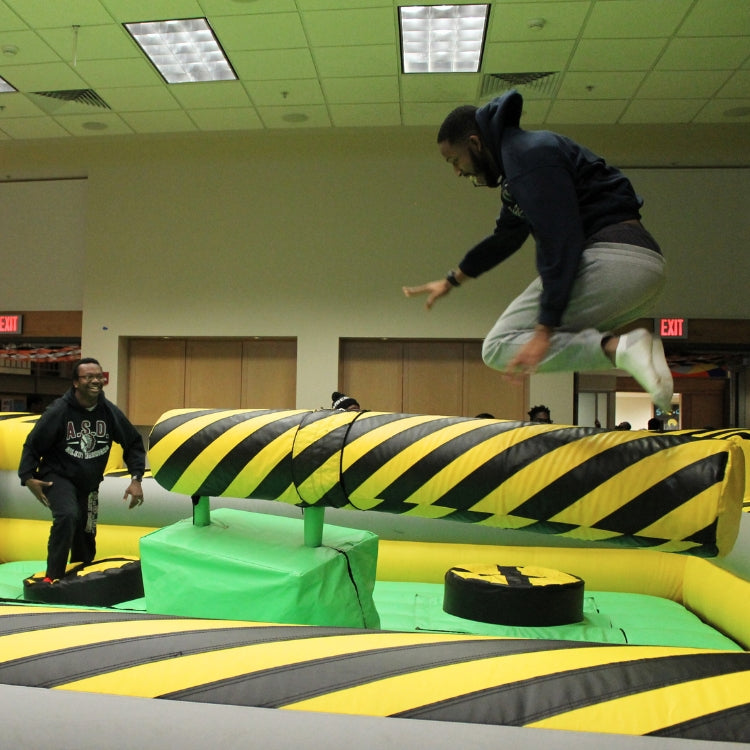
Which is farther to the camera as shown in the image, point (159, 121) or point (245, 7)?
point (159, 121)

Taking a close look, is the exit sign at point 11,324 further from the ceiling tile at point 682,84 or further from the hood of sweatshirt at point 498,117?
the hood of sweatshirt at point 498,117

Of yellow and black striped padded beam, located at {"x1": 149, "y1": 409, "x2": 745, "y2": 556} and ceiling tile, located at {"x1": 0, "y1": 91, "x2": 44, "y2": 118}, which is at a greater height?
ceiling tile, located at {"x1": 0, "y1": 91, "x2": 44, "y2": 118}

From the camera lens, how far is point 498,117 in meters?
1.62

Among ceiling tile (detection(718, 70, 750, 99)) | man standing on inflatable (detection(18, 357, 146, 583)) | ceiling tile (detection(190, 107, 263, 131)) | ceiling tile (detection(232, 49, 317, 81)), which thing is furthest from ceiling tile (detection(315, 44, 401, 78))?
man standing on inflatable (detection(18, 357, 146, 583))

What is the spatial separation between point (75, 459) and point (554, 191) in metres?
3.01

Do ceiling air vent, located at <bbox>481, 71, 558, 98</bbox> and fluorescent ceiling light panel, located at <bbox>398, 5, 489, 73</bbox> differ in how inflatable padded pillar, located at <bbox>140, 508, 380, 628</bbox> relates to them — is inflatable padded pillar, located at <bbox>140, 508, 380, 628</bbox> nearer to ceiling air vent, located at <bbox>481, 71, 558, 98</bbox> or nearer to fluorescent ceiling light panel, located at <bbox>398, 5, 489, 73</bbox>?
fluorescent ceiling light panel, located at <bbox>398, 5, 489, 73</bbox>

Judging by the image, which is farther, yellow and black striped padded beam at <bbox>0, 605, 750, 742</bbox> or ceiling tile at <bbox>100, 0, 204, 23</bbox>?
ceiling tile at <bbox>100, 0, 204, 23</bbox>

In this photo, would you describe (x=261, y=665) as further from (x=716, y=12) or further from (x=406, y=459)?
(x=716, y=12)

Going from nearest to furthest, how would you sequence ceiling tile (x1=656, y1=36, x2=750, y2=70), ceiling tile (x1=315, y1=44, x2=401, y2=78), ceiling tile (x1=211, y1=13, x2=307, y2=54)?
ceiling tile (x1=211, y1=13, x2=307, y2=54), ceiling tile (x1=656, y1=36, x2=750, y2=70), ceiling tile (x1=315, y1=44, x2=401, y2=78)

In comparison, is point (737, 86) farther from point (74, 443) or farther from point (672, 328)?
point (74, 443)

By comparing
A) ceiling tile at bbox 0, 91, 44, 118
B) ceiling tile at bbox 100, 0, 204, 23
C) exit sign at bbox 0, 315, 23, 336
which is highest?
ceiling tile at bbox 100, 0, 204, 23

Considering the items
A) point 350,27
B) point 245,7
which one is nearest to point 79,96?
point 245,7

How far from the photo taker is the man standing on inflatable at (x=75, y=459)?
3496mm

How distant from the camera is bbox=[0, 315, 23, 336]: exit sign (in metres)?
7.89
